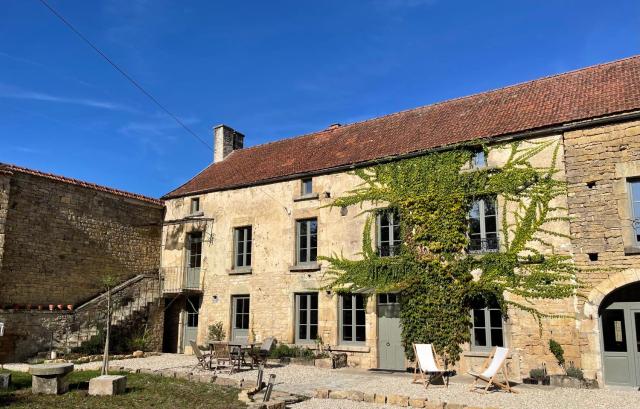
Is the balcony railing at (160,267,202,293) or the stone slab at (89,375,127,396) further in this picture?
the balcony railing at (160,267,202,293)

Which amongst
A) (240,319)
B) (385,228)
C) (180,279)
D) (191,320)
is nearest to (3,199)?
(180,279)

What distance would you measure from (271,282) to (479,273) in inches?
242

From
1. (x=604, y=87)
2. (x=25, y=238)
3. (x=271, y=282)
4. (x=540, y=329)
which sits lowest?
(x=540, y=329)

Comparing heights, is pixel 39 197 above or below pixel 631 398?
above

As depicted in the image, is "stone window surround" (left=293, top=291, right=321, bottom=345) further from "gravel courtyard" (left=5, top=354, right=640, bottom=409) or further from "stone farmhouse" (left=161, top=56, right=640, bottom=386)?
"gravel courtyard" (left=5, top=354, right=640, bottom=409)

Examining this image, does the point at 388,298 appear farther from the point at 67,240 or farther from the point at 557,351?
the point at 67,240

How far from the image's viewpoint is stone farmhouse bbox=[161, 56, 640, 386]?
421 inches

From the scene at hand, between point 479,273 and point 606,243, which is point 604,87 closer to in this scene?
point 606,243

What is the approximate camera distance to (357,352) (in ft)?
43.8

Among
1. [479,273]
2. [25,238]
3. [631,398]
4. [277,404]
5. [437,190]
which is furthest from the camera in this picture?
[25,238]

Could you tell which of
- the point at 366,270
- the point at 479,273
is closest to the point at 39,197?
the point at 366,270

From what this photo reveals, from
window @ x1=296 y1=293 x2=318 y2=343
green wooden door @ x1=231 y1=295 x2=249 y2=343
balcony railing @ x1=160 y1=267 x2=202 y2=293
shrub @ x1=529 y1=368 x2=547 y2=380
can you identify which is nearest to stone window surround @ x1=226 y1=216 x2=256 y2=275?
green wooden door @ x1=231 y1=295 x2=249 y2=343

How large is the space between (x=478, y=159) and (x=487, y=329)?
13.3ft

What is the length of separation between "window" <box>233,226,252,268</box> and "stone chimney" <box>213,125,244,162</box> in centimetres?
480
